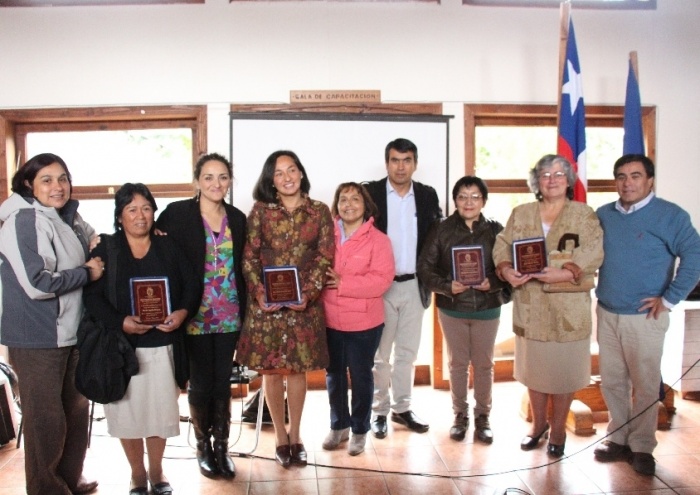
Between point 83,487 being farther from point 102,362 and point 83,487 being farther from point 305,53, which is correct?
point 305,53

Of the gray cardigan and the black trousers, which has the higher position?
the gray cardigan

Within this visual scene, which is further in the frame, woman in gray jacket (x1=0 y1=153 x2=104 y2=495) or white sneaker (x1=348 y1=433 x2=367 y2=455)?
white sneaker (x1=348 y1=433 x2=367 y2=455)

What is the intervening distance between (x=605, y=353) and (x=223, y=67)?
2896 millimetres

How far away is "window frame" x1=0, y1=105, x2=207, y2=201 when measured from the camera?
3.96 meters

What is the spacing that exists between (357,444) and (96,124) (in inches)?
109

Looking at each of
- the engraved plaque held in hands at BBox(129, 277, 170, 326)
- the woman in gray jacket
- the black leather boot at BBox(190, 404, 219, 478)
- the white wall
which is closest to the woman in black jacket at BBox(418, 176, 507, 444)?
the white wall

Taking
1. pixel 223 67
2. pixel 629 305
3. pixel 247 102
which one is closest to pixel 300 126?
pixel 247 102

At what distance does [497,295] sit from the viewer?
314 cm

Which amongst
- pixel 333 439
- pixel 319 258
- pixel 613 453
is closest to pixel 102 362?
pixel 319 258

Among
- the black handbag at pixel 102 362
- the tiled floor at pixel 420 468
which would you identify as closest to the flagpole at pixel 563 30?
the tiled floor at pixel 420 468

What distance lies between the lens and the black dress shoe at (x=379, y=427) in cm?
328

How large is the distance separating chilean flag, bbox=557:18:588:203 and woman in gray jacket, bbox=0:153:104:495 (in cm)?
271

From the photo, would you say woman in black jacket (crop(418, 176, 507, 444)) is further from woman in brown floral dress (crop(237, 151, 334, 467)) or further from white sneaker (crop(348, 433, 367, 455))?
woman in brown floral dress (crop(237, 151, 334, 467))

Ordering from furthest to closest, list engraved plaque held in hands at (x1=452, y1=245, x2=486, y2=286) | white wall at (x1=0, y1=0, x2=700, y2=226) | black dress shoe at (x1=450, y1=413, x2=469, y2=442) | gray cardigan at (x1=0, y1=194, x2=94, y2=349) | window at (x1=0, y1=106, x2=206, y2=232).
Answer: window at (x1=0, y1=106, x2=206, y2=232)
white wall at (x1=0, y1=0, x2=700, y2=226)
black dress shoe at (x1=450, y1=413, x2=469, y2=442)
engraved plaque held in hands at (x1=452, y1=245, x2=486, y2=286)
gray cardigan at (x1=0, y1=194, x2=94, y2=349)
